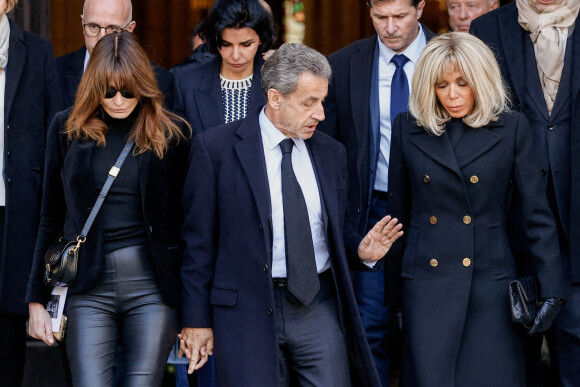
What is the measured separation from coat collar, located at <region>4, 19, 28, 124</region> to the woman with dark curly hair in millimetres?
772

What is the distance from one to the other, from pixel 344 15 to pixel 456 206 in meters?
5.77

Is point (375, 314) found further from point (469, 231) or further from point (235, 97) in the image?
point (235, 97)

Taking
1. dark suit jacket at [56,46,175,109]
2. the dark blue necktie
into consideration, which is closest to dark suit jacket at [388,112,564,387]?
the dark blue necktie

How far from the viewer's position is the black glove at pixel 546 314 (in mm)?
4250

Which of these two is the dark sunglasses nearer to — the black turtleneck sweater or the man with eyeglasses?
the black turtleneck sweater

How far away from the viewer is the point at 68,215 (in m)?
4.29

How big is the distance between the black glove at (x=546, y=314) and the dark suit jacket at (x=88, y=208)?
148 centimetres

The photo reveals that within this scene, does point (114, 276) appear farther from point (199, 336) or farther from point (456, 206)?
point (456, 206)

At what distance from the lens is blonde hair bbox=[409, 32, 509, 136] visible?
436 cm

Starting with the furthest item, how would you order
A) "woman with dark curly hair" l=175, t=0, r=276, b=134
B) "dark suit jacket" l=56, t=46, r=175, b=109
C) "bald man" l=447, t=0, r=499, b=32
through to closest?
"bald man" l=447, t=0, r=499, b=32
"dark suit jacket" l=56, t=46, r=175, b=109
"woman with dark curly hair" l=175, t=0, r=276, b=134

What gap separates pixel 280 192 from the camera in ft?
13.6

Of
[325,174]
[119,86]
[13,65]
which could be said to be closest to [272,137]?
[325,174]

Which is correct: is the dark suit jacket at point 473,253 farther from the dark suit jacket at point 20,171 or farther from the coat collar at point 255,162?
the dark suit jacket at point 20,171

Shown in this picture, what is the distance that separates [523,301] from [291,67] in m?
1.35
